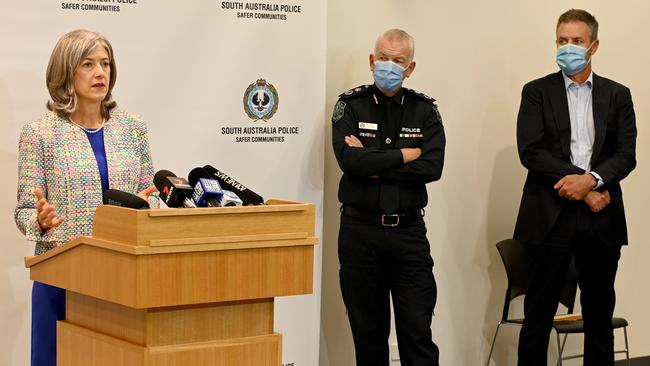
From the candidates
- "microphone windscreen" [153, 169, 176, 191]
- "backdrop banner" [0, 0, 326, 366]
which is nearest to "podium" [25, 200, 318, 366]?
"microphone windscreen" [153, 169, 176, 191]

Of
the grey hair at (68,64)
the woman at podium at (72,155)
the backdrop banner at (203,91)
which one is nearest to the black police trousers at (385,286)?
the backdrop banner at (203,91)

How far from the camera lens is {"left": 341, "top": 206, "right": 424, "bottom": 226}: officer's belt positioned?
5012mm

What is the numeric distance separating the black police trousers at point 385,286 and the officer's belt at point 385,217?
18mm

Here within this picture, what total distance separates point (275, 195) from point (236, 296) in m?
2.47

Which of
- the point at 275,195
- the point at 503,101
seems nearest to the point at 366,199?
the point at 275,195

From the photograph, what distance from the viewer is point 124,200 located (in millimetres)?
2977

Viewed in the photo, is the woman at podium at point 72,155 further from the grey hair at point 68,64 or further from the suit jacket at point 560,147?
the suit jacket at point 560,147

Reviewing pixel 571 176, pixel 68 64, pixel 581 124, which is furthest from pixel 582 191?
pixel 68 64

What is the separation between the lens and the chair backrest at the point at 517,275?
19.9ft

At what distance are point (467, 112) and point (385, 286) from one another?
1.65 m

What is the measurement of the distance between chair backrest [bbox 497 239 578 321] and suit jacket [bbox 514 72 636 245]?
1.23 feet

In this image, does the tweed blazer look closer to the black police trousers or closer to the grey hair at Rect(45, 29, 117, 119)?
the grey hair at Rect(45, 29, 117, 119)

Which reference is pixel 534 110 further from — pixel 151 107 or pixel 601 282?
pixel 151 107

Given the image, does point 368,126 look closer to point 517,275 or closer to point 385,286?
point 385,286
